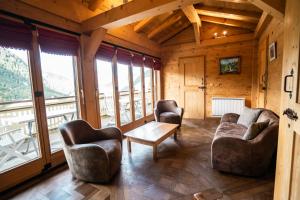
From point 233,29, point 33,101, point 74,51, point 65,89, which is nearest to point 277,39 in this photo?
point 233,29

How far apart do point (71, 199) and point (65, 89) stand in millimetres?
1751

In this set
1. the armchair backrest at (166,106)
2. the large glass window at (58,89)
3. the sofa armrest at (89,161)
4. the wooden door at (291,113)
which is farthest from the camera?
the armchair backrest at (166,106)

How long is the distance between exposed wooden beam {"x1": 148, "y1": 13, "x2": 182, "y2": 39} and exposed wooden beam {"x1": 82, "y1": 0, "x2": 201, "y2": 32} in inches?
87.4

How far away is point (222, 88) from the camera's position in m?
4.95

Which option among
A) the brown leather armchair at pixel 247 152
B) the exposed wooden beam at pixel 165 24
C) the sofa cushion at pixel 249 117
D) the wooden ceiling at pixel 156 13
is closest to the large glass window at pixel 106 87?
the wooden ceiling at pixel 156 13

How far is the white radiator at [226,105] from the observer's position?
4.61 meters

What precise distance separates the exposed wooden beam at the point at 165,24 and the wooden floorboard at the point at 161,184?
143 inches

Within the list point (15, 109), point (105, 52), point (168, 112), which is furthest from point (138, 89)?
point (15, 109)

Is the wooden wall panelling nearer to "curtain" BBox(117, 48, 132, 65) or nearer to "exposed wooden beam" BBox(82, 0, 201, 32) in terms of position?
"curtain" BBox(117, 48, 132, 65)

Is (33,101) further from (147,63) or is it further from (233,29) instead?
(233,29)

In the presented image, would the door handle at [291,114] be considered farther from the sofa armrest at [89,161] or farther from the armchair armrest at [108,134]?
the armchair armrest at [108,134]

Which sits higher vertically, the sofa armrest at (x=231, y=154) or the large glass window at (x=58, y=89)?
the large glass window at (x=58, y=89)

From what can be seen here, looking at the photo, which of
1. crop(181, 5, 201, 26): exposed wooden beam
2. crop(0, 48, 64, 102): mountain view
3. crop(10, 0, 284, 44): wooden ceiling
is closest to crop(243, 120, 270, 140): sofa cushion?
crop(10, 0, 284, 44): wooden ceiling

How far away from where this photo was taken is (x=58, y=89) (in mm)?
2664
